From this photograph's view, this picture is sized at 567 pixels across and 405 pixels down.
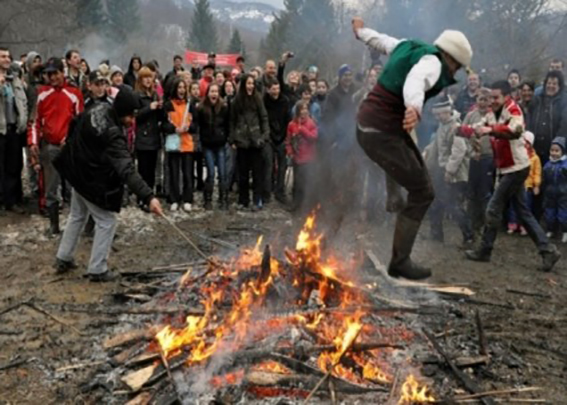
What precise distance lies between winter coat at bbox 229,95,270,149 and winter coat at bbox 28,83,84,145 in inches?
119

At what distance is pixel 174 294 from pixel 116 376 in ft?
5.34

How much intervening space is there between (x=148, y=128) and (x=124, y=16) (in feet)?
156

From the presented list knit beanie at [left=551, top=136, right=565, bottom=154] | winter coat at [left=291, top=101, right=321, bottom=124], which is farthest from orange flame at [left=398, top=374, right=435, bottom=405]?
winter coat at [left=291, top=101, right=321, bottom=124]

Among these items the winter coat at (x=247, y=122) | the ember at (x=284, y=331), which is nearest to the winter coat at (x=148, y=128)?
the winter coat at (x=247, y=122)

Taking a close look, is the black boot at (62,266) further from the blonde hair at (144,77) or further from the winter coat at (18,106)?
the blonde hair at (144,77)

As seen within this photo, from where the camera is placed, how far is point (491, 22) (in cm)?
1608

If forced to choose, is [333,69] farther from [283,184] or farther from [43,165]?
[43,165]

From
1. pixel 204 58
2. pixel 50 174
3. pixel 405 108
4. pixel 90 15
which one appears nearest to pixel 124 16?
pixel 90 15

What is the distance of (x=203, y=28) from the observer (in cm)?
5706

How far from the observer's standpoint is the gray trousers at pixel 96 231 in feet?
20.1

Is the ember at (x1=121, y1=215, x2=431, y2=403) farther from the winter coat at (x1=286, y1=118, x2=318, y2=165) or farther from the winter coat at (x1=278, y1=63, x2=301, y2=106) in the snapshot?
the winter coat at (x1=278, y1=63, x2=301, y2=106)

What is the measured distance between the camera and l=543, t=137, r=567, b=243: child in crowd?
8.93 meters

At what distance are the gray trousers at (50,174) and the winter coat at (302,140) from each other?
4182mm

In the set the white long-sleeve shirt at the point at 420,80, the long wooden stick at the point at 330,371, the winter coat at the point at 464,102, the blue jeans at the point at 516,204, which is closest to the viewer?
the long wooden stick at the point at 330,371
